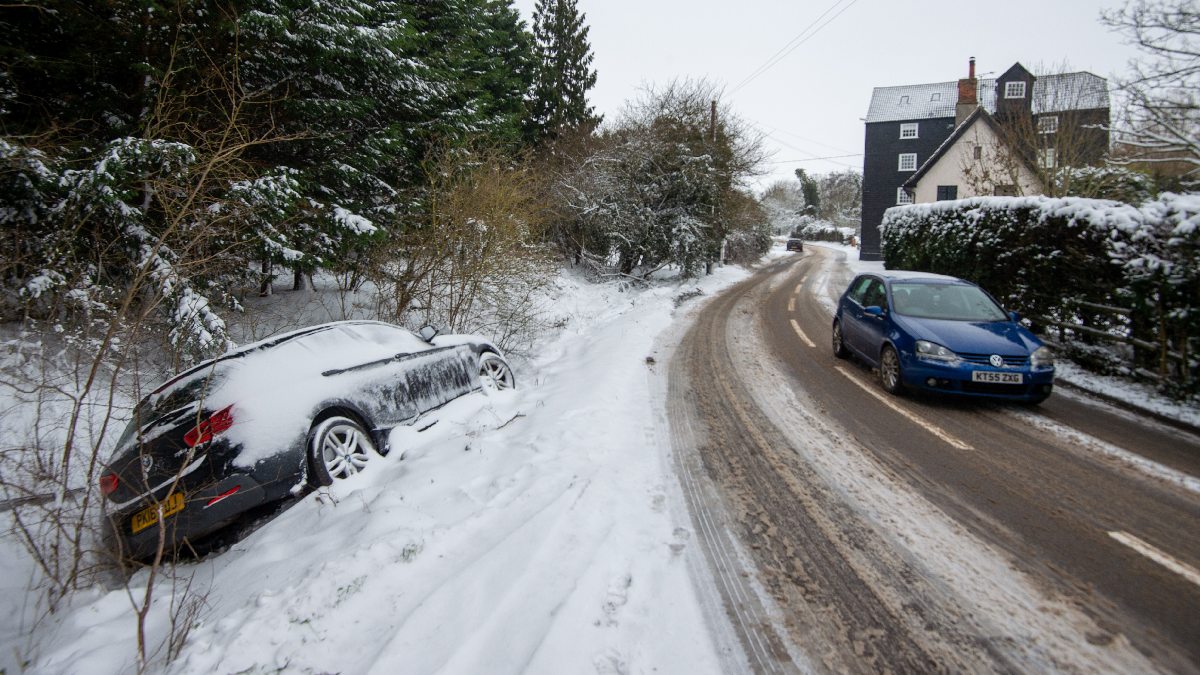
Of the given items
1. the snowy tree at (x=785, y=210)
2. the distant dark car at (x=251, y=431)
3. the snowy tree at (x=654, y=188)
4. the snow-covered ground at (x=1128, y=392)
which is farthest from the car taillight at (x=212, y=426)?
the snowy tree at (x=785, y=210)

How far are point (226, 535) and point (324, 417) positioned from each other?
Answer: 1023mm

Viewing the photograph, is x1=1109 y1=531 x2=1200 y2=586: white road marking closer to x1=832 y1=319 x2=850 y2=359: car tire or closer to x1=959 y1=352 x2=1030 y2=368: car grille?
x1=959 y1=352 x2=1030 y2=368: car grille

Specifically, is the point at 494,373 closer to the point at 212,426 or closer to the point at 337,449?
the point at 337,449

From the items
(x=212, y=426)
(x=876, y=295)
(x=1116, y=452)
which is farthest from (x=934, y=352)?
(x=212, y=426)

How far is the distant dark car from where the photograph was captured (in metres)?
3.45

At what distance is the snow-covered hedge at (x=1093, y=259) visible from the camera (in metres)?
5.78

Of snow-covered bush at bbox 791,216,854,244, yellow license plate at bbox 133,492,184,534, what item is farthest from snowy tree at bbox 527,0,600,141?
snow-covered bush at bbox 791,216,854,244

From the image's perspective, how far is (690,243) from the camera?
20078mm

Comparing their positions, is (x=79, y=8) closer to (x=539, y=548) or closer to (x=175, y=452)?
(x=175, y=452)

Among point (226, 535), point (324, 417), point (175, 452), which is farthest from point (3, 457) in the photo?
point (324, 417)

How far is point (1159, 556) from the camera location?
309 cm

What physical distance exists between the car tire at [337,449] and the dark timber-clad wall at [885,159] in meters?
37.5

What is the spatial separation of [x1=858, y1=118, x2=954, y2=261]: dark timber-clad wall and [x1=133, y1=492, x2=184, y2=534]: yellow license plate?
127ft

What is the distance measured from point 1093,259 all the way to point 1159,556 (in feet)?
19.5
